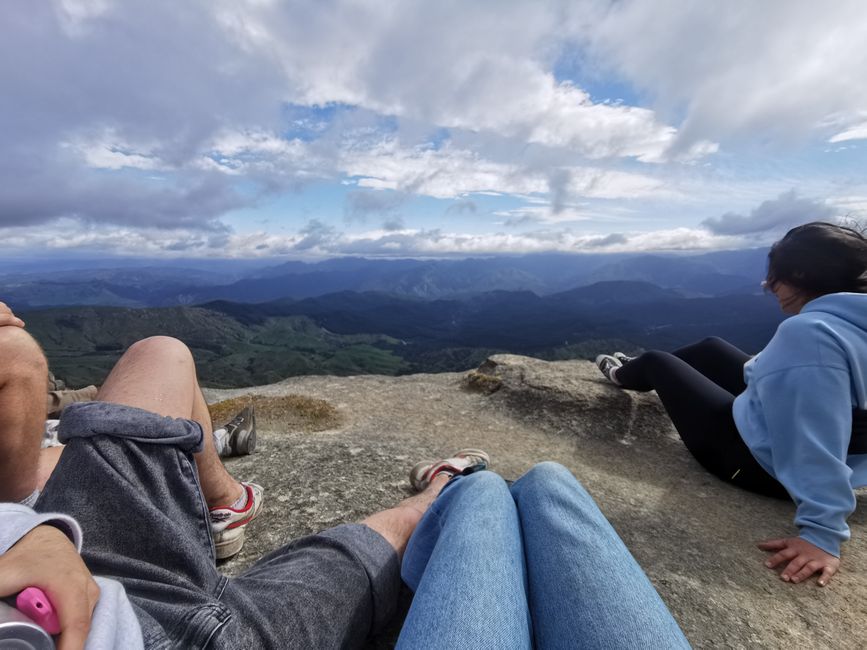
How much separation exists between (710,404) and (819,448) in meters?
1.80

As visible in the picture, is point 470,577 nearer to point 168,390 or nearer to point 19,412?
point 168,390

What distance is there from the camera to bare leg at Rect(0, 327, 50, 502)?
3410 mm

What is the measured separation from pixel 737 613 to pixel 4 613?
496 centimetres

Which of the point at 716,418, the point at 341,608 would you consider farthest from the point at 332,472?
the point at 716,418

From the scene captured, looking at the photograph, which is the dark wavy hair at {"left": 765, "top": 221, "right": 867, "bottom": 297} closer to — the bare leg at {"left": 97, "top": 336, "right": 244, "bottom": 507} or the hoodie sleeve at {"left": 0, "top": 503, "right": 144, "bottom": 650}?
the bare leg at {"left": 97, "top": 336, "right": 244, "bottom": 507}

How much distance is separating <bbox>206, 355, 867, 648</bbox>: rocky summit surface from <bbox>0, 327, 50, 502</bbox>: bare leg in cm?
202

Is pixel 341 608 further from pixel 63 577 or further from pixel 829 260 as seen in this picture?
pixel 829 260

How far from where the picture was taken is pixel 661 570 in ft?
14.2

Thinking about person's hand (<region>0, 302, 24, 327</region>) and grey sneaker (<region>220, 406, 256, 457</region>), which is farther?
grey sneaker (<region>220, 406, 256, 457</region>)

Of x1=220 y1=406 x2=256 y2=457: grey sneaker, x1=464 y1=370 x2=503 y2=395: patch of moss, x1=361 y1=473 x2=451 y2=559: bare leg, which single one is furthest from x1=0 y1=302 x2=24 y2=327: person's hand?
x1=464 y1=370 x2=503 y2=395: patch of moss

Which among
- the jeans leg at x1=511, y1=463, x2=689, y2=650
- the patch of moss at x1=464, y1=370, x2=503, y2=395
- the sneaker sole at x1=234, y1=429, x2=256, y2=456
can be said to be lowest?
the patch of moss at x1=464, y1=370, x2=503, y2=395

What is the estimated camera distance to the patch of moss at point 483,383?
478 inches

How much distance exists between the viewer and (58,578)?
1792 mm

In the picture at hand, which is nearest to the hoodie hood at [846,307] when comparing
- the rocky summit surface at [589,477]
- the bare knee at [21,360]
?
the rocky summit surface at [589,477]
